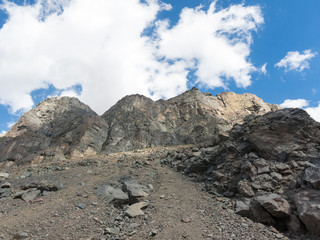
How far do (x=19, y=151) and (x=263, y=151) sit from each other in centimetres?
3097

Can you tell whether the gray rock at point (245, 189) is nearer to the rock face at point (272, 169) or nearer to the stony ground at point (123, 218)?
the rock face at point (272, 169)

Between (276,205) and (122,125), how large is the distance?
107 ft

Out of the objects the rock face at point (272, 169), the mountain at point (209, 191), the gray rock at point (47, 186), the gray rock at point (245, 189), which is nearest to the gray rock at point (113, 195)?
the mountain at point (209, 191)

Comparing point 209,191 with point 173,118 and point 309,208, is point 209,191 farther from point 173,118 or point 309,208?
point 173,118

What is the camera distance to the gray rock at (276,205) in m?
6.75

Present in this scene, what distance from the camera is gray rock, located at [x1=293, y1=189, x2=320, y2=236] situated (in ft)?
19.2

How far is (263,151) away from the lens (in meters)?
10.8

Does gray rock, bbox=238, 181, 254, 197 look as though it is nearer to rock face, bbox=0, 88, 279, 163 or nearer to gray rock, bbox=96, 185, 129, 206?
gray rock, bbox=96, 185, 129, 206

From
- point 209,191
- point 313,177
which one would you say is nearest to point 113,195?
point 209,191

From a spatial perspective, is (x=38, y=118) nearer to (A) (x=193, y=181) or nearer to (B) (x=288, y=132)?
(A) (x=193, y=181)

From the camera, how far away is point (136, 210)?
310 inches

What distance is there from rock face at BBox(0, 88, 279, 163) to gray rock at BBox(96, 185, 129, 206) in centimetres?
1554

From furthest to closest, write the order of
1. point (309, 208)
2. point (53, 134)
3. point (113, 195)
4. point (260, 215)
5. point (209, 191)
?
point (53, 134) → point (209, 191) → point (113, 195) → point (260, 215) → point (309, 208)

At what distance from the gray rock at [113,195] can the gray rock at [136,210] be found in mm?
853
